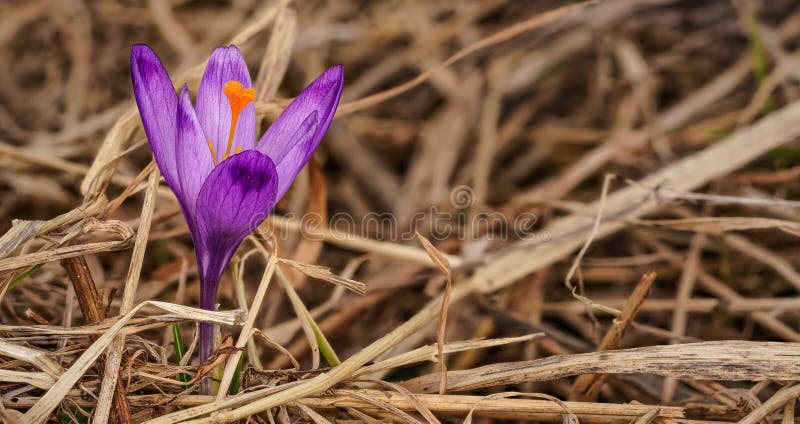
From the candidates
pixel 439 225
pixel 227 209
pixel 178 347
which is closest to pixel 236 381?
pixel 178 347

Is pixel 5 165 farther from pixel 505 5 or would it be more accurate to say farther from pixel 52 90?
pixel 505 5

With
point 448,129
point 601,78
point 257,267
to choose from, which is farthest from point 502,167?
point 257,267

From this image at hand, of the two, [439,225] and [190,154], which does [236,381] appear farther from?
[439,225]

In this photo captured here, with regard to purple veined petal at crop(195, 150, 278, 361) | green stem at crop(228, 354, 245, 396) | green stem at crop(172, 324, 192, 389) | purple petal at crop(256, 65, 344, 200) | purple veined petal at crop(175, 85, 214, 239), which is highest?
purple petal at crop(256, 65, 344, 200)

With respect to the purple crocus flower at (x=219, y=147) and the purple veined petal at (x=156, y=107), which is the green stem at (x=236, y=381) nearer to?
the purple crocus flower at (x=219, y=147)

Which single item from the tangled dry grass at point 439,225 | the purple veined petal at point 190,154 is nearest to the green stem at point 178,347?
the tangled dry grass at point 439,225

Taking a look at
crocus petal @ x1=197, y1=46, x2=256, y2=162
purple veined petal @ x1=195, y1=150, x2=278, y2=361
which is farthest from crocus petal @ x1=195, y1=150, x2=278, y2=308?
crocus petal @ x1=197, y1=46, x2=256, y2=162

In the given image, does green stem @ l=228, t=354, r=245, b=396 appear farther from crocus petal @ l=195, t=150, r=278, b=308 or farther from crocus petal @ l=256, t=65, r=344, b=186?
crocus petal @ l=256, t=65, r=344, b=186
